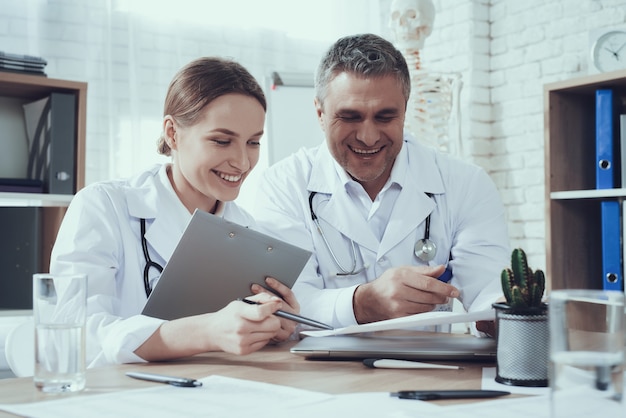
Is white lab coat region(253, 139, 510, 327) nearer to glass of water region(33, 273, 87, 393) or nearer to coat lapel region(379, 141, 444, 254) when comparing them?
coat lapel region(379, 141, 444, 254)

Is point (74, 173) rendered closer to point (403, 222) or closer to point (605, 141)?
point (403, 222)

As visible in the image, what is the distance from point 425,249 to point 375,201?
0.63ft

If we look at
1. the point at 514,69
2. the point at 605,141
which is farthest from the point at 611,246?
the point at 514,69

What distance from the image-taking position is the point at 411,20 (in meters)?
3.36

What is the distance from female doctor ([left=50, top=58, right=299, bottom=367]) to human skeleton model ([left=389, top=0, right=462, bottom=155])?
5.77ft

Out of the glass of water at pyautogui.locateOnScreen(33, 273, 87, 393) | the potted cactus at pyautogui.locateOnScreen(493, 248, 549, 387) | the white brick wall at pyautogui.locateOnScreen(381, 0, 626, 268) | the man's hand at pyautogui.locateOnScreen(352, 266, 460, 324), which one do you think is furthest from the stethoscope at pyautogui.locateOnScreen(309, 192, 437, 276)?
the white brick wall at pyautogui.locateOnScreen(381, 0, 626, 268)

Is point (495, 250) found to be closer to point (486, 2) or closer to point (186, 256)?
point (186, 256)

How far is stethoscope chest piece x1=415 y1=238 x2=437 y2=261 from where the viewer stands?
5.87 ft

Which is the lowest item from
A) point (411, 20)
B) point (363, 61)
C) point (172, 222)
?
point (172, 222)

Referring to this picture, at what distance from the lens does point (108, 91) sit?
298cm

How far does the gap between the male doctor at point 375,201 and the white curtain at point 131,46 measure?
1.04m

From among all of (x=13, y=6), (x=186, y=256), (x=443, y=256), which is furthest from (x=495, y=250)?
(x=13, y=6)

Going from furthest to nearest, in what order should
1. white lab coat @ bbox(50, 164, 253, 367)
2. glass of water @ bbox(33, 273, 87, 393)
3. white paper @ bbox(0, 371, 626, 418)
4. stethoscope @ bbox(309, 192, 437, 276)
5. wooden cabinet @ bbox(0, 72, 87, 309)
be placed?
1. wooden cabinet @ bbox(0, 72, 87, 309)
2. stethoscope @ bbox(309, 192, 437, 276)
3. white lab coat @ bbox(50, 164, 253, 367)
4. glass of water @ bbox(33, 273, 87, 393)
5. white paper @ bbox(0, 371, 626, 418)

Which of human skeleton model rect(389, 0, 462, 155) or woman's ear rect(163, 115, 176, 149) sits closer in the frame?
woman's ear rect(163, 115, 176, 149)
